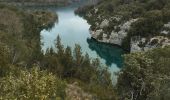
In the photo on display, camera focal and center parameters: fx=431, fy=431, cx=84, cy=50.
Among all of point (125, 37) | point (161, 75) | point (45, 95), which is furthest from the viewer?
point (125, 37)

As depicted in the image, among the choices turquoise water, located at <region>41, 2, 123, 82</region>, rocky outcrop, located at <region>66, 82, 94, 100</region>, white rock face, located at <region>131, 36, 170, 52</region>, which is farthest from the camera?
turquoise water, located at <region>41, 2, 123, 82</region>

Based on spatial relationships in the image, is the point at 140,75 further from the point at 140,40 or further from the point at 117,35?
the point at 117,35

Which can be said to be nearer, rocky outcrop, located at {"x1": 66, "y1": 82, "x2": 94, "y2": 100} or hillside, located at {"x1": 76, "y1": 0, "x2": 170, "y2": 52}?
rocky outcrop, located at {"x1": 66, "y1": 82, "x2": 94, "y2": 100}

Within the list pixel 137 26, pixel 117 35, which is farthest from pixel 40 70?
pixel 117 35

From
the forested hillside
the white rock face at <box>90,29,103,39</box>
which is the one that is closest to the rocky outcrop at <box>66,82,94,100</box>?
the forested hillside

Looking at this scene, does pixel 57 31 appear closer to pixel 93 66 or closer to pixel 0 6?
pixel 0 6

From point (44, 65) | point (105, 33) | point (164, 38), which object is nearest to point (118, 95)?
point (44, 65)

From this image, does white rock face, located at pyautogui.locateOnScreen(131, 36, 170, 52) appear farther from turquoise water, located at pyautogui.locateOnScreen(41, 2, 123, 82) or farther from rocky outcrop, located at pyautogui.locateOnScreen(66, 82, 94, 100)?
rocky outcrop, located at pyautogui.locateOnScreen(66, 82, 94, 100)
